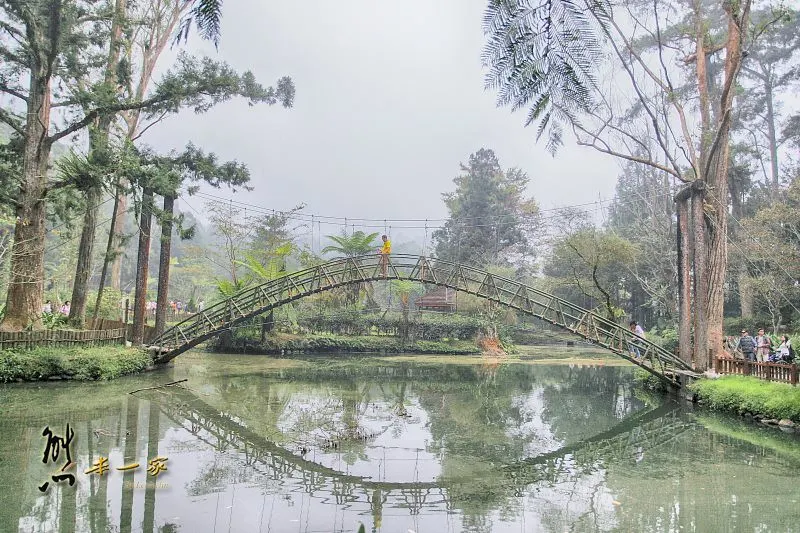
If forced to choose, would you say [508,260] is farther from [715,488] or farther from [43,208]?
[715,488]

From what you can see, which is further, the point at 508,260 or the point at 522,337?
the point at 508,260

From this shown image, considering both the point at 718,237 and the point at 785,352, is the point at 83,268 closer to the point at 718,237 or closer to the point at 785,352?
the point at 718,237

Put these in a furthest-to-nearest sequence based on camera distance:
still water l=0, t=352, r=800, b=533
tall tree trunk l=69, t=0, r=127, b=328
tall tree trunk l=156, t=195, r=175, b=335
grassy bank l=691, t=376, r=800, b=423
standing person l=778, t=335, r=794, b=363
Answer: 1. tall tree trunk l=156, t=195, r=175, b=335
2. tall tree trunk l=69, t=0, r=127, b=328
3. standing person l=778, t=335, r=794, b=363
4. grassy bank l=691, t=376, r=800, b=423
5. still water l=0, t=352, r=800, b=533

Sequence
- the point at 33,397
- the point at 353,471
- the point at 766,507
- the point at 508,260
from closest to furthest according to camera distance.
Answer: the point at 766,507 → the point at 353,471 → the point at 33,397 → the point at 508,260

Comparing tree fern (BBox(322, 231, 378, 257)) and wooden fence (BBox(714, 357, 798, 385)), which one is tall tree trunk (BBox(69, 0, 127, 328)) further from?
wooden fence (BBox(714, 357, 798, 385))

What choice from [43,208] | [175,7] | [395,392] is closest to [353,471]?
[395,392]

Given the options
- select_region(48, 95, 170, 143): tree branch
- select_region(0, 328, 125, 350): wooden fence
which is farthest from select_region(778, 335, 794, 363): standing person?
select_region(0, 328, 125, 350): wooden fence

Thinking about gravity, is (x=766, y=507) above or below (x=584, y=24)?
below

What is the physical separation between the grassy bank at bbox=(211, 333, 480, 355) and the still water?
326 inches

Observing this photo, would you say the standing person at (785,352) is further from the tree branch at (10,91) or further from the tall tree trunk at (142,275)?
the tree branch at (10,91)

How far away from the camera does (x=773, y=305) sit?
21.0 metres

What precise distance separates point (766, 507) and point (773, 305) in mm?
17847

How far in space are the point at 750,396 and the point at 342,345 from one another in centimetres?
1619

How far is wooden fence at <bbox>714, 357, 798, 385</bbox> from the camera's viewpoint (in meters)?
10.6
